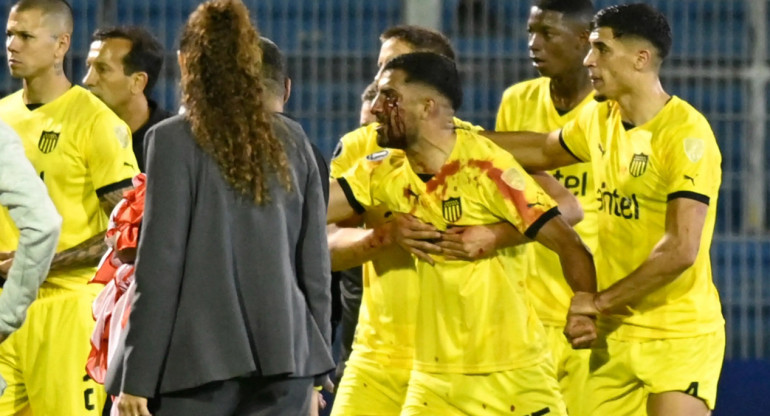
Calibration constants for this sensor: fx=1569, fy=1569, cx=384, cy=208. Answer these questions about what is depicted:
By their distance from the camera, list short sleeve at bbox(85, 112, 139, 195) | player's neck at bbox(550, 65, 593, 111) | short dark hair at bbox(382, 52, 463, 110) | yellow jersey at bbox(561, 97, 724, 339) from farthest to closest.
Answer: player's neck at bbox(550, 65, 593, 111) → short sleeve at bbox(85, 112, 139, 195) → yellow jersey at bbox(561, 97, 724, 339) → short dark hair at bbox(382, 52, 463, 110)

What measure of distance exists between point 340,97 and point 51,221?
4604 mm

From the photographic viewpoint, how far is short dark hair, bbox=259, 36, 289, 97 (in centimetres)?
454

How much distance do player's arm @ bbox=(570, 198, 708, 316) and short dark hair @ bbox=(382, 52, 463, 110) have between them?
79 centimetres

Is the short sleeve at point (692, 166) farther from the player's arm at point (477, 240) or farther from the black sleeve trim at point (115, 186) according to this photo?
the black sleeve trim at point (115, 186)

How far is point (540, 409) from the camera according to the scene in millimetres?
4855

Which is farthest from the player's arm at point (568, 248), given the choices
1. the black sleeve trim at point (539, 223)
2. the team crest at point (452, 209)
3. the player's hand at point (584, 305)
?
the team crest at point (452, 209)

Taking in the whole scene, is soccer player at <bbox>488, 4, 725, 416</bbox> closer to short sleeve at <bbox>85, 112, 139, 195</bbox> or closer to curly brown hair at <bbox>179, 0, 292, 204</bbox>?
curly brown hair at <bbox>179, 0, 292, 204</bbox>

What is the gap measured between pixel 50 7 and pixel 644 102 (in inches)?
94.8

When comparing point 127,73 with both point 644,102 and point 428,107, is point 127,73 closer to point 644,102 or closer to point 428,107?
point 428,107

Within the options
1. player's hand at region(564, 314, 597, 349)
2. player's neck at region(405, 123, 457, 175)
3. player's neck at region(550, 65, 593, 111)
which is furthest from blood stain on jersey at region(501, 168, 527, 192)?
player's neck at region(550, 65, 593, 111)

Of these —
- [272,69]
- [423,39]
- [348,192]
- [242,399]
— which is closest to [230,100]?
[272,69]

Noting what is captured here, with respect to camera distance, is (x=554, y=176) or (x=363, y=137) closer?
(x=363, y=137)

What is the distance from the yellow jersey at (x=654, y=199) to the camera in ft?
17.2

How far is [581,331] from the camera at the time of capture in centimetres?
520
